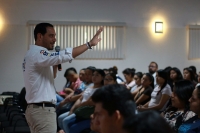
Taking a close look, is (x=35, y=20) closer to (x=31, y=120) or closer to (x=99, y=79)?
(x=99, y=79)

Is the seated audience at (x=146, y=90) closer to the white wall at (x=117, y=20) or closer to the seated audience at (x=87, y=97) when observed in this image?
the seated audience at (x=87, y=97)

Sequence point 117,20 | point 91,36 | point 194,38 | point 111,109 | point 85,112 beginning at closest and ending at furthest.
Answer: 1. point 111,109
2. point 85,112
3. point 91,36
4. point 117,20
5. point 194,38

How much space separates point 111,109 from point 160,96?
337cm

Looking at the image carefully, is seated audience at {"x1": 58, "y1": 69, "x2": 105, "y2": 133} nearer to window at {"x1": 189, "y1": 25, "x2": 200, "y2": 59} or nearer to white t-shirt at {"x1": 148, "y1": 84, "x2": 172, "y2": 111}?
white t-shirt at {"x1": 148, "y1": 84, "x2": 172, "y2": 111}

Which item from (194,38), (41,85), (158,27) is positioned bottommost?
(41,85)

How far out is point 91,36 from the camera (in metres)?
8.70

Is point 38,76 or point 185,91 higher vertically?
point 38,76

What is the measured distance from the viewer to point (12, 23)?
27.9 feet

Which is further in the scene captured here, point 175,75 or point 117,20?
point 117,20

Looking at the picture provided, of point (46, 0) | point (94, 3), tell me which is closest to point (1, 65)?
point (46, 0)

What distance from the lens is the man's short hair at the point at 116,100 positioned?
1557 millimetres

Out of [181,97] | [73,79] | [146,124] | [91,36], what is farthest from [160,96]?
[91,36]

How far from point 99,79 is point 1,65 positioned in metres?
3.93

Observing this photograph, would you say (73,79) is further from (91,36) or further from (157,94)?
(157,94)
